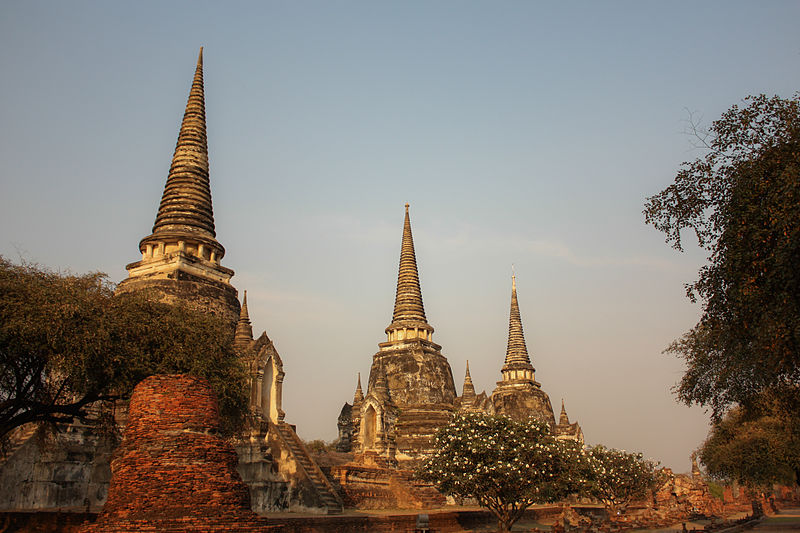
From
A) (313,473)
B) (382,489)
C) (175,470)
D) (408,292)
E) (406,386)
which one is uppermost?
(408,292)

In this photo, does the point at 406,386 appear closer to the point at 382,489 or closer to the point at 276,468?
the point at 382,489

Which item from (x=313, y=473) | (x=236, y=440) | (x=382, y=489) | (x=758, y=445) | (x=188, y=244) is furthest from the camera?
(x=758, y=445)

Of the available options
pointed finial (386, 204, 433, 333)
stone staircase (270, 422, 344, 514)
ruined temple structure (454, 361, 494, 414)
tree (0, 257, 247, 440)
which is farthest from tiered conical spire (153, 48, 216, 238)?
ruined temple structure (454, 361, 494, 414)

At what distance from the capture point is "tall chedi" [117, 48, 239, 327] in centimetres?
2367

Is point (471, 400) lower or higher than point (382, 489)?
higher

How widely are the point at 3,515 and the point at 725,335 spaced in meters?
14.1

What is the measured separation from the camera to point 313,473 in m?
22.0

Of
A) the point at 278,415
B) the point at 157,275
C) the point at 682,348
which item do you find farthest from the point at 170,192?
the point at 682,348

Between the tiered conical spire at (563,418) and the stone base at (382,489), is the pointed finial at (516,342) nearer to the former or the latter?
the tiered conical spire at (563,418)

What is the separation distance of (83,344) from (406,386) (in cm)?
2358

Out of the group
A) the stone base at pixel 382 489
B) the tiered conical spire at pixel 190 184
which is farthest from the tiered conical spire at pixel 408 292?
the tiered conical spire at pixel 190 184

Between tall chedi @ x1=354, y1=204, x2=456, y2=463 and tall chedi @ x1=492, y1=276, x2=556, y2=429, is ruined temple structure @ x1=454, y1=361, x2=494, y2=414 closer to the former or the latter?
tall chedi @ x1=354, y1=204, x2=456, y2=463

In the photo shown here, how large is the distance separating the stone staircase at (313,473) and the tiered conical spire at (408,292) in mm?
15323

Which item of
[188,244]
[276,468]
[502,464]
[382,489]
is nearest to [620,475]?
[382,489]
